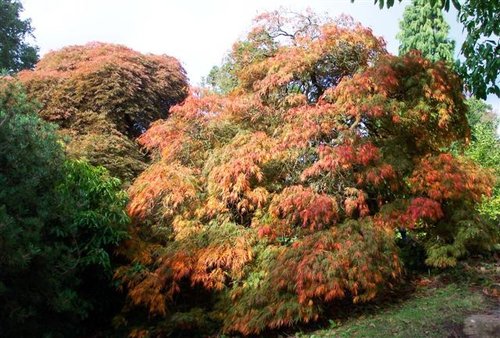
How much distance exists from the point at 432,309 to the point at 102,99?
6.43 m

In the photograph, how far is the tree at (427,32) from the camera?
18469 millimetres

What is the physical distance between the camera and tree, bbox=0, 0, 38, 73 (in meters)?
17.6

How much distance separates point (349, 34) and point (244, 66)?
186 cm

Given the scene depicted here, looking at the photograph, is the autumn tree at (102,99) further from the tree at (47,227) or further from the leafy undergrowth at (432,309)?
the leafy undergrowth at (432,309)

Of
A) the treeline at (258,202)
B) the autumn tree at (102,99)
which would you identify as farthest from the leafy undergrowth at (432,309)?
the autumn tree at (102,99)

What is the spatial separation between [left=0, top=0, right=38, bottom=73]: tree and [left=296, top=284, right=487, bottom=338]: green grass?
1608 cm

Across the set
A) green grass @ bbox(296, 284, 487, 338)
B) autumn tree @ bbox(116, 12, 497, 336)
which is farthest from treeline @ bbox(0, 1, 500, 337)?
green grass @ bbox(296, 284, 487, 338)

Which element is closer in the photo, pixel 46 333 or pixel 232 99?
pixel 46 333

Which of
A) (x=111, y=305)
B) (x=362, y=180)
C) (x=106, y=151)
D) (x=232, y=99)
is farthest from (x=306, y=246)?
(x=106, y=151)

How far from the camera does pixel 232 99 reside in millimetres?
7188

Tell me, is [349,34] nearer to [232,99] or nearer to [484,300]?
[232,99]

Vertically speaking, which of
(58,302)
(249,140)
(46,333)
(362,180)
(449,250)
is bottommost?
(46,333)

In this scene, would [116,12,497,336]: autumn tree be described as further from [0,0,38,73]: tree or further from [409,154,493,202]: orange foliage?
[0,0,38,73]: tree

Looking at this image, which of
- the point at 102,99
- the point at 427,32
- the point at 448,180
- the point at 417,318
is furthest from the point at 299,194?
the point at 427,32
